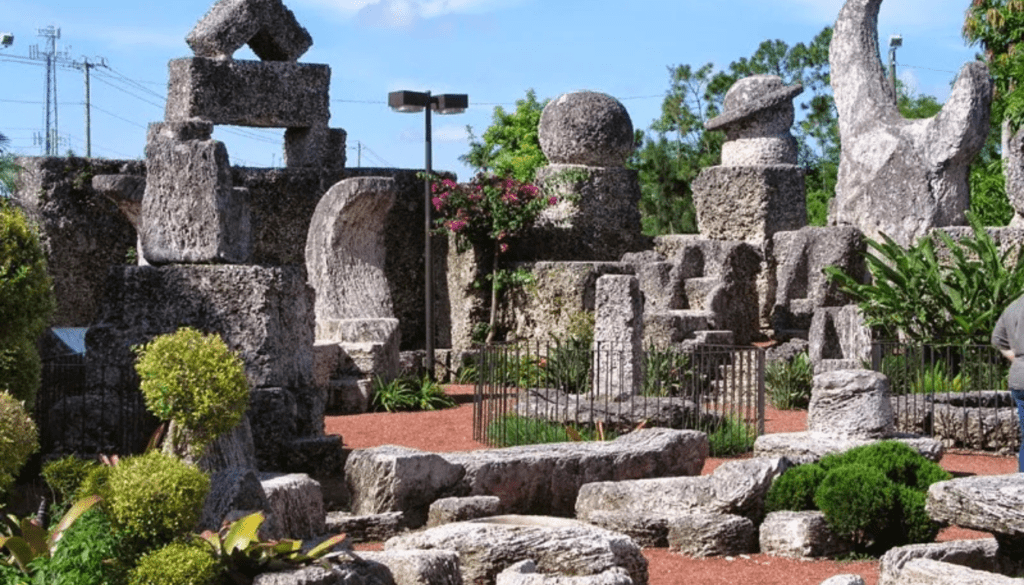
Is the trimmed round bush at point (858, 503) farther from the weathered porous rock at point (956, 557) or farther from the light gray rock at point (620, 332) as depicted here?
the light gray rock at point (620, 332)

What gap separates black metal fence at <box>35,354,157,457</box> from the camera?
32.2ft

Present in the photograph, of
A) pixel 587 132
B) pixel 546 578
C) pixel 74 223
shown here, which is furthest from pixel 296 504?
pixel 587 132

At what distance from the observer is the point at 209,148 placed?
10.0m

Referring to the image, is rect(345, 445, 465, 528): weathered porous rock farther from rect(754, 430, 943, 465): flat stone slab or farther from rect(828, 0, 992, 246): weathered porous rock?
rect(828, 0, 992, 246): weathered porous rock

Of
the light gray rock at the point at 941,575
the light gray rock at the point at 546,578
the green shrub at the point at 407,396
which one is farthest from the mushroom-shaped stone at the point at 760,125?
the light gray rock at the point at 546,578

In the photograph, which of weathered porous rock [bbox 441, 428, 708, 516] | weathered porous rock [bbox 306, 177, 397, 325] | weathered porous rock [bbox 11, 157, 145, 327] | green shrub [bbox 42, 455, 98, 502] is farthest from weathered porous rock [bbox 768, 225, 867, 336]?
green shrub [bbox 42, 455, 98, 502]

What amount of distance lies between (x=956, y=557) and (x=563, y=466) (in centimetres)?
332

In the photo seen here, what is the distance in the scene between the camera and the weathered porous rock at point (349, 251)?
676 inches

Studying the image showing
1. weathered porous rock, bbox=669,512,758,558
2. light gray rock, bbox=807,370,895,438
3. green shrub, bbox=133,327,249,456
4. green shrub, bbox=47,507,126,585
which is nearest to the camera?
green shrub, bbox=47,507,126,585

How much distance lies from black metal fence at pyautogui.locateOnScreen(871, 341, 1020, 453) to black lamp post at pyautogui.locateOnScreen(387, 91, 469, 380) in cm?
535

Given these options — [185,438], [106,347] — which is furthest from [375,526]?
[106,347]

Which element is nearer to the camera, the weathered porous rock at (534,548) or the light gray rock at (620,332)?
the weathered porous rock at (534,548)

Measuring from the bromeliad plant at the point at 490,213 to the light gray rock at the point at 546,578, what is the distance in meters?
11.5

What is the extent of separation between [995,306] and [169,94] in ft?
32.9
